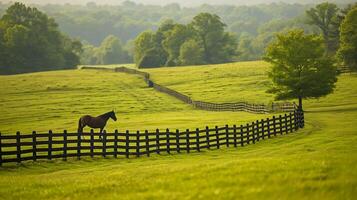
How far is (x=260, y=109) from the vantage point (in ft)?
173

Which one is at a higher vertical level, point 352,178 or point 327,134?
point 352,178

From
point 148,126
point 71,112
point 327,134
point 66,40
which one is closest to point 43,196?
point 327,134


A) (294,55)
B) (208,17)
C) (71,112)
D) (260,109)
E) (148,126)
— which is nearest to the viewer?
(148,126)

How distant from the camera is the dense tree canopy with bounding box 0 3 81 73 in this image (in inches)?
4306

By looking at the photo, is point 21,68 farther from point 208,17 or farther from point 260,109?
point 260,109

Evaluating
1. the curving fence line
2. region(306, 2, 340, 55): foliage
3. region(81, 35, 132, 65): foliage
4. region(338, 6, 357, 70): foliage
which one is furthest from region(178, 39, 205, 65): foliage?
region(81, 35, 132, 65): foliage

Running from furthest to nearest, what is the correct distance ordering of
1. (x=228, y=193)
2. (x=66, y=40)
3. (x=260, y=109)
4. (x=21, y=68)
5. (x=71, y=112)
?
(x=66, y=40)
(x=21, y=68)
(x=71, y=112)
(x=260, y=109)
(x=228, y=193)

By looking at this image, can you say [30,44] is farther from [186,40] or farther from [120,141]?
[120,141]

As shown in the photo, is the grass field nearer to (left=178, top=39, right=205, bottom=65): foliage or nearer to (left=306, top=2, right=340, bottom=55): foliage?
(left=306, top=2, right=340, bottom=55): foliage

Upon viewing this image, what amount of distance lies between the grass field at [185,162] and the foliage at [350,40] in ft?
9.95

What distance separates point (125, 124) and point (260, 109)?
17.1 meters

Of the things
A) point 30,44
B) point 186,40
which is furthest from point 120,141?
point 30,44

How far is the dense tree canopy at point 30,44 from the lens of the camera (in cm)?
10938

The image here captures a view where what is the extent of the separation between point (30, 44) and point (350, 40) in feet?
248
